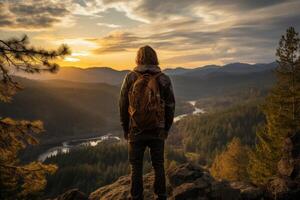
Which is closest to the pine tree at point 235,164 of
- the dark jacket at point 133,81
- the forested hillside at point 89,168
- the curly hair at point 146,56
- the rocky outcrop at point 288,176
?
the forested hillside at point 89,168

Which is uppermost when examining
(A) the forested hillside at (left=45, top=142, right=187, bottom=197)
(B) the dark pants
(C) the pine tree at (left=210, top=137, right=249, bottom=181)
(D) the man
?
(D) the man

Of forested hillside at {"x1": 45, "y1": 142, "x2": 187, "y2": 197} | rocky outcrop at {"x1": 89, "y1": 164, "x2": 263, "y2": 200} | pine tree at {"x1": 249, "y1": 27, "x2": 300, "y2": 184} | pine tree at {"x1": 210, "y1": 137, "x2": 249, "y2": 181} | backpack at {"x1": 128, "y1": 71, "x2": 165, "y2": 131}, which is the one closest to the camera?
backpack at {"x1": 128, "y1": 71, "x2": 165, "y2": 131}

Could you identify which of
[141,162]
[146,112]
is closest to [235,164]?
[141,162]

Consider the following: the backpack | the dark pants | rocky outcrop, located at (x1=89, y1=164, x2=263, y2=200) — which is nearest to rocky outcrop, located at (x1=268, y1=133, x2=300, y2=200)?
rocky outcrop, located at (x1=89, y1=164, x2=263, y2=200)

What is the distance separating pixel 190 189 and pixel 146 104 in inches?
201

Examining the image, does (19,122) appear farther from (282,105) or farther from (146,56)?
(282,105)

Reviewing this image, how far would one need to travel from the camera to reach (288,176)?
1544cm

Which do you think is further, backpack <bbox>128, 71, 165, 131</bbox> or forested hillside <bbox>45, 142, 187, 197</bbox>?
forested hillside <bbox>45, 142, 187, 197</bbox>

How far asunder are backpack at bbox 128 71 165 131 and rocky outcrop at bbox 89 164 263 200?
4074mm

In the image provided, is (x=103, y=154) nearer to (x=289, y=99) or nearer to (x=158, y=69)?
(x=289, y=99)

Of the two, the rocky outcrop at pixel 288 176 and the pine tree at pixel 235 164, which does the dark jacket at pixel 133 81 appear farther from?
the pine tree at pixel 235 164

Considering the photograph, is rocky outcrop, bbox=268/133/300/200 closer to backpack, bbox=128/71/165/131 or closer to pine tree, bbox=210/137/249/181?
backpack, bbox=128/71/165/131

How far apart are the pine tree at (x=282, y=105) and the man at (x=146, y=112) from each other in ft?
76.7

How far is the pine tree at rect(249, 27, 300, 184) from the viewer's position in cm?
3053
